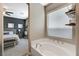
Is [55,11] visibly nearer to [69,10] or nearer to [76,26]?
[69,10]

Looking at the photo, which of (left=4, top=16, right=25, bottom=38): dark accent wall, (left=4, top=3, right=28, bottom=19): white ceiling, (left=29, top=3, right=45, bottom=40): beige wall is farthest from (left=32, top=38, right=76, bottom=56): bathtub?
(left=4, top=3, right=28, bottom=19): white ceiling

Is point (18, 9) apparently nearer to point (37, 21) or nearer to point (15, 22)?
point (15, 22)

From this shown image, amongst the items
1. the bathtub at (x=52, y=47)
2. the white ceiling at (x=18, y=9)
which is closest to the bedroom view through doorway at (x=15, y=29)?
the white ceiling at (x=18, y=9)

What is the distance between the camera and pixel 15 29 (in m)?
1.40

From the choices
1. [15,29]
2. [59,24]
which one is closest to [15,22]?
[15,29]

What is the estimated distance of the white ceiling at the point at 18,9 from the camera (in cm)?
135

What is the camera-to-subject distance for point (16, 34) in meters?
1.39

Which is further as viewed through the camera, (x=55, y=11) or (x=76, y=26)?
(x=55, y=11)

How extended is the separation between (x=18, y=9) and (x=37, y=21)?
1.00 ft

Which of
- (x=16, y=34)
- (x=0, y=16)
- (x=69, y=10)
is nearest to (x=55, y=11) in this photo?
(x=69, y=10)

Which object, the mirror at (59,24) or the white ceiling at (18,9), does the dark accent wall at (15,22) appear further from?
the mirror at (59,24)

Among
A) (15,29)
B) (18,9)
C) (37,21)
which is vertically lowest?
(15,29)

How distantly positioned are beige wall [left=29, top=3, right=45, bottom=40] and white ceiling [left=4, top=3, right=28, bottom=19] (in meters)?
0.08

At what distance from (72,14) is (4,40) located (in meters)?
0.95
